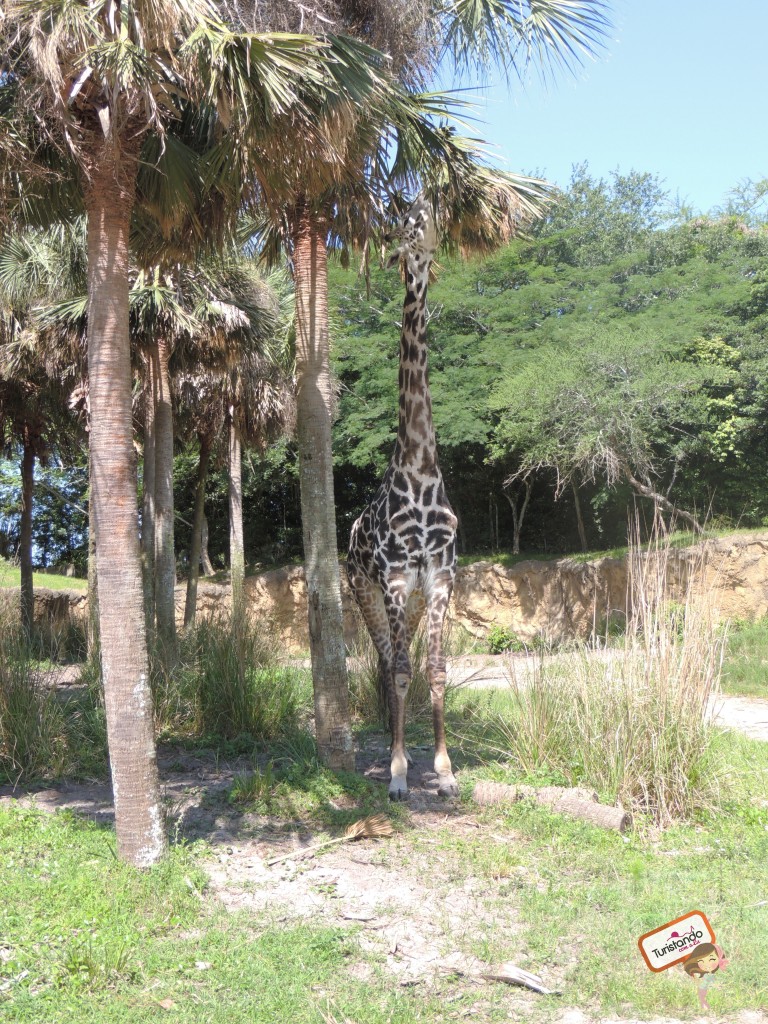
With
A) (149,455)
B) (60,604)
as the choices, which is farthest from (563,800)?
(60,604)

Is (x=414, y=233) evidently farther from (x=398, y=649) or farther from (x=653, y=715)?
(x=653, y=715)

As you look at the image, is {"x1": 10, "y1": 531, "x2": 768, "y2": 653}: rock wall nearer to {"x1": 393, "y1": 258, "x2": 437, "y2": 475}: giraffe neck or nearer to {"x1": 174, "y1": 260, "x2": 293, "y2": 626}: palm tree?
{"x1": 174, "y1": 260, "x2": 293, "y2": 626}: palm tree

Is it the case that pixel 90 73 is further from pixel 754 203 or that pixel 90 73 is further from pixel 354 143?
pixel 754 203

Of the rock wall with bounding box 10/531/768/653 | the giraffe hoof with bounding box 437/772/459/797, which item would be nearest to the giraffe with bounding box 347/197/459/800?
the giraffe hoof with bounding box 437/772/459/797

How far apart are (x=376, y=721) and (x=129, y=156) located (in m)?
6.66

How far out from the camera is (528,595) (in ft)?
64.3

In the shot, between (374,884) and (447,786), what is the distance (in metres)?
1.72

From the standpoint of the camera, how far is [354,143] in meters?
6.57

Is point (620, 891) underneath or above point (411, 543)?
underneath

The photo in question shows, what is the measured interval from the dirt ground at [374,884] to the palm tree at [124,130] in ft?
2.71

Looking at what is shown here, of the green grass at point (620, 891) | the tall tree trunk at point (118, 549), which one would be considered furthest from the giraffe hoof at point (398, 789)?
the tall tree trunk at point (118, 549)

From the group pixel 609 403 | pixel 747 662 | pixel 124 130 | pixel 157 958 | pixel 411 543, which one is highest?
pixel 124 130

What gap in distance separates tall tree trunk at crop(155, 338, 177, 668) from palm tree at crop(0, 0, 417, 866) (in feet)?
26.0

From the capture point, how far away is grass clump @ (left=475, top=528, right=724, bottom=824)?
6.77 m
